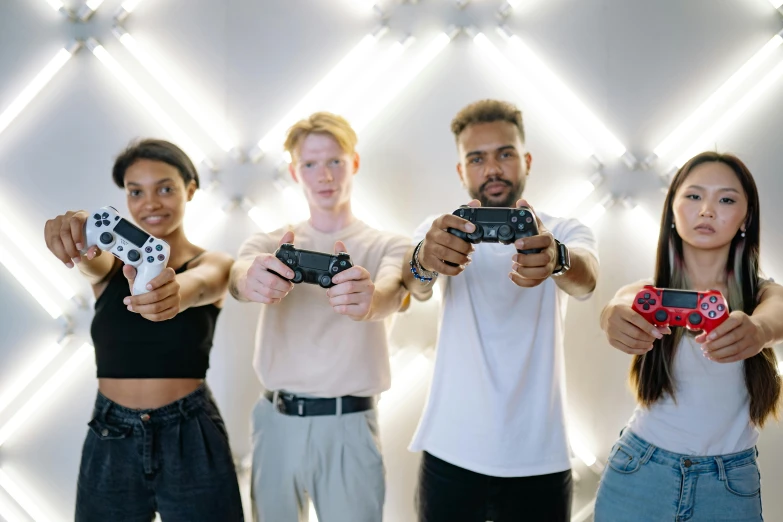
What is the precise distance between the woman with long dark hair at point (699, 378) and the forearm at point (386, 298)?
0.50m

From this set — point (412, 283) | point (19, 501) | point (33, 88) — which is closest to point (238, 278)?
point (412, 283)

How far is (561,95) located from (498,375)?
98 centimetres

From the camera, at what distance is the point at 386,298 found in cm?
162

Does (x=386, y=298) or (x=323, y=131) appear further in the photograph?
(x=323, y=131)

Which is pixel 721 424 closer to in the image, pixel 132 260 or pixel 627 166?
pixel 627 166

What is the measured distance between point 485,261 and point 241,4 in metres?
1.28

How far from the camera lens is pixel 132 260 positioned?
57.2 inches

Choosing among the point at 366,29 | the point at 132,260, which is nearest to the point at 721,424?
the point at 132,260

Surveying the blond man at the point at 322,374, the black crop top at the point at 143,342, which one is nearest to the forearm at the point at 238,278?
the blond man at the point at 322,374

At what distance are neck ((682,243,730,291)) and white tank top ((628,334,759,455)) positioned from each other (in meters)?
0.14

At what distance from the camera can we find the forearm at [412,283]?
163 centimetres

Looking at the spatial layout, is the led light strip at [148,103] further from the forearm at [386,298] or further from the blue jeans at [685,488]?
the blue jeans at [685,488]

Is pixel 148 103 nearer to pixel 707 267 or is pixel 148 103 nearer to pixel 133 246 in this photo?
pixel 133 246

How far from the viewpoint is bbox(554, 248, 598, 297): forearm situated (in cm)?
150
